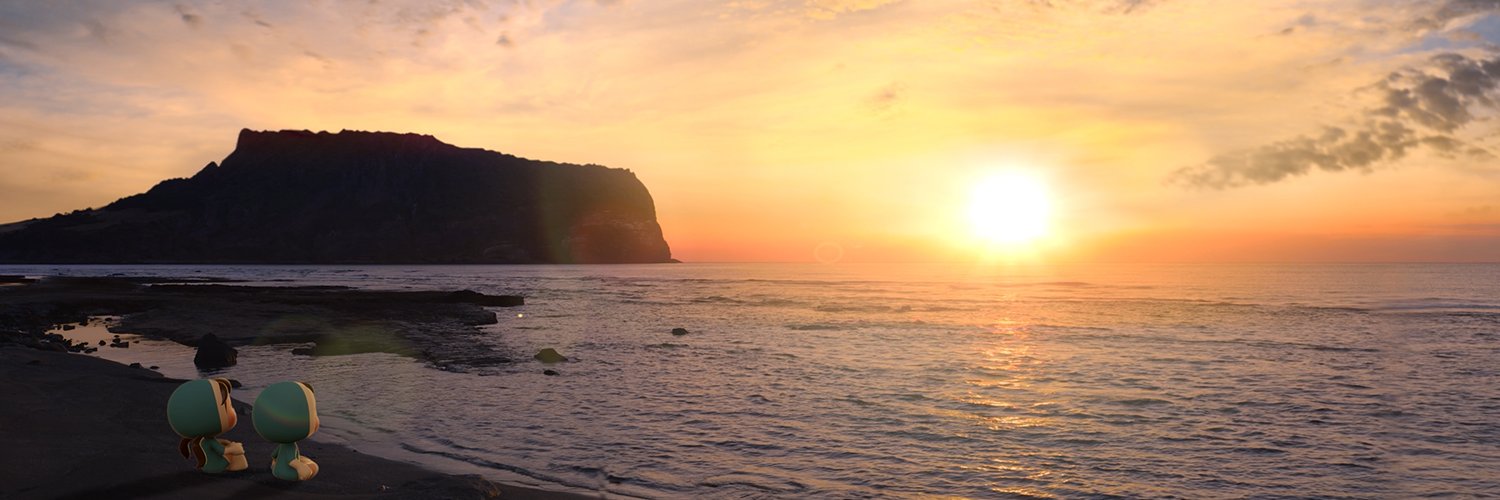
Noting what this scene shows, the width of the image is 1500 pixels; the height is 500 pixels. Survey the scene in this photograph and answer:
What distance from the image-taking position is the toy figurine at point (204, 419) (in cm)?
772

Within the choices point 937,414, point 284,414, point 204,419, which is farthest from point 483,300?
point 284,414

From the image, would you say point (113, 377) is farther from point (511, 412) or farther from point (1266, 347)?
point (1266, 347)

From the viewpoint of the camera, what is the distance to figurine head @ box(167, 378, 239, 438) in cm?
771

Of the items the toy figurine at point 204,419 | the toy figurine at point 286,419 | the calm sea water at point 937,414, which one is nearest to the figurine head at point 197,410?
the toy figurine at point 204,419

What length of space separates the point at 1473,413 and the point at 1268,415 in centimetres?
461

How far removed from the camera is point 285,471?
809 centimetres

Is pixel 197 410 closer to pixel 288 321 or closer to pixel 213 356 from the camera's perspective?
pixel 213 356

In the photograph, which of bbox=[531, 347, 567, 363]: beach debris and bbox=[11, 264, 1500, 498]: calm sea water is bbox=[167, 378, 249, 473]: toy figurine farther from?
bbox=[531, 347, 567, 363]: beach debris

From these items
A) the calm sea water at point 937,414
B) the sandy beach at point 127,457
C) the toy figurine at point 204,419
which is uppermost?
the toy figurine at point 204,419

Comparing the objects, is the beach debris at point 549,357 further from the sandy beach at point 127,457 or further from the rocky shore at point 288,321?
the sandy beach at point 127,457

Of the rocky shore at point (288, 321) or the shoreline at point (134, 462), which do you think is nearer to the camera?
the shoreline at point (134, 462)

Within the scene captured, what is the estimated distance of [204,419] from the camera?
7762 millimetres

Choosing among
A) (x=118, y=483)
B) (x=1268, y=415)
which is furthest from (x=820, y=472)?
(x=1268, y=415)

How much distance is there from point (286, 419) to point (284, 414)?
2.3 inches
